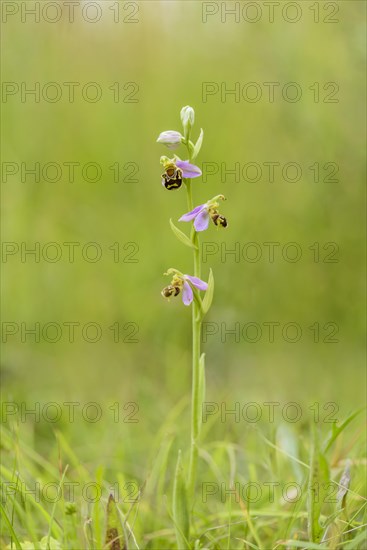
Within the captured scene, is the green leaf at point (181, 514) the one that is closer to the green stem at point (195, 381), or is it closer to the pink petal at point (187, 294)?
the green stem at point (195, 381)

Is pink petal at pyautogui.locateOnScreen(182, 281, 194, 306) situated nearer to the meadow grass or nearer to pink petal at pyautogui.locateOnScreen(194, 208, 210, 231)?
pink petal at pyautogui.locateOnScreen(194, 208, 210, 231)

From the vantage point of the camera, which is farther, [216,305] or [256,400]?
[216,305]

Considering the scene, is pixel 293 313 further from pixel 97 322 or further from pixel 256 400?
pixel 97 322

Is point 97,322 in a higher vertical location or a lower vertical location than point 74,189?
lower

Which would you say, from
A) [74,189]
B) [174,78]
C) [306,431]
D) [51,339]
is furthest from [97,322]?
[174,78]

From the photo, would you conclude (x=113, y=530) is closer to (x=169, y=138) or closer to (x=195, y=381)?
(x=195, y=381)

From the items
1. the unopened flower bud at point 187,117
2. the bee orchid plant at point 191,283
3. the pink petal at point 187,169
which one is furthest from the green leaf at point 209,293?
the unopened flower bud at point 187,117
